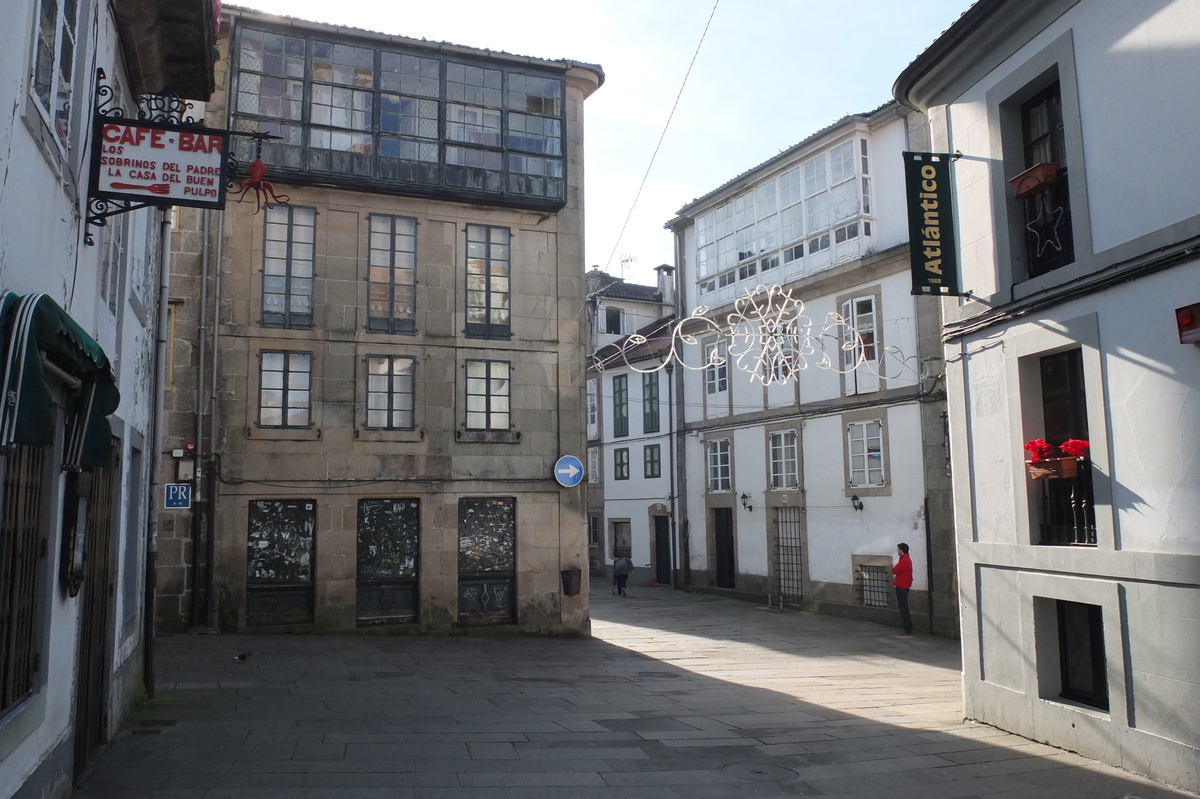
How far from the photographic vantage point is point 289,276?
57.8 ft

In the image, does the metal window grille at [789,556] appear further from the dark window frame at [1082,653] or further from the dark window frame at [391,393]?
the dark window frame at [1082,653]

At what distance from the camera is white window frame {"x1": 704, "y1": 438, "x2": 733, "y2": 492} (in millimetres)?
27969

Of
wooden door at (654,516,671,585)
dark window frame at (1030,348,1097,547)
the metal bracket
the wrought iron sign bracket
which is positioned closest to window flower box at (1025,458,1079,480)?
dark window frame at (1030,348,1097,547)

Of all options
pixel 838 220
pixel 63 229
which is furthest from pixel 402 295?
pixel 63 229

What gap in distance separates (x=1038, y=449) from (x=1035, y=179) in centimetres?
276

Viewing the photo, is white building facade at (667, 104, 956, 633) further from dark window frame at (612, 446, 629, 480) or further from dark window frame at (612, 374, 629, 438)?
dark window frame at (612, 374, 629, 438)

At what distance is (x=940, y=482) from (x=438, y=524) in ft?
34.9

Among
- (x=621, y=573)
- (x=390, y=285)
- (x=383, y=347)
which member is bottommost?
(x=621, y=573)

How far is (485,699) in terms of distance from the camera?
11406 millimetres

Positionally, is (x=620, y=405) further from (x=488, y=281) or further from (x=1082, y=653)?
(x=1082, y=653)

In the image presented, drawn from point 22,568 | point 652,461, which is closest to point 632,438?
point 652,461

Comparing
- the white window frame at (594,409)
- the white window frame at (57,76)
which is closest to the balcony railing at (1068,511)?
the white window frame at (57,76)

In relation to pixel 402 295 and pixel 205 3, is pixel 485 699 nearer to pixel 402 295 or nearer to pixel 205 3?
pixel 205 3

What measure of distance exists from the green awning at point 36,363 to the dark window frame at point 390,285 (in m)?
12.2
